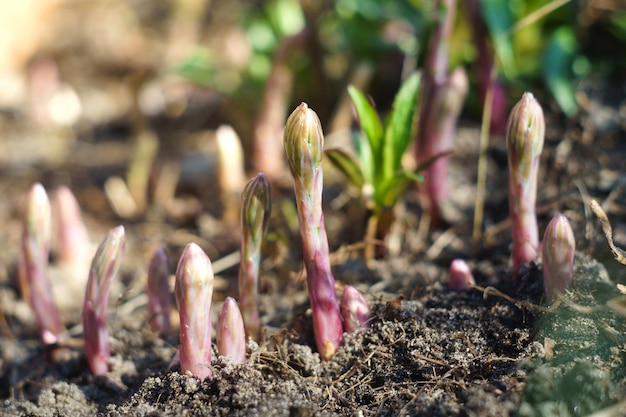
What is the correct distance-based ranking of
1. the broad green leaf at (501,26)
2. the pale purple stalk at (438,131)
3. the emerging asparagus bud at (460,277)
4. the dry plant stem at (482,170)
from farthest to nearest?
the broad green leaf at (501,26), the dry plant stem at (482,170), the pale purple stalk at (438,131), the emerging asparagus bud at (460,277)

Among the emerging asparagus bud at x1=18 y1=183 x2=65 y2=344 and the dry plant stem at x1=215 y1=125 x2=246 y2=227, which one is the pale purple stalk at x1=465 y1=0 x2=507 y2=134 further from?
the emerging asparagus bud at x1=18 y1=183 x2=65 y2=344

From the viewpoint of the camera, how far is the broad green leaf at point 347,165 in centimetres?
198

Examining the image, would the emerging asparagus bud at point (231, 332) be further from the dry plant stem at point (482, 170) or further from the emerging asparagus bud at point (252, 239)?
the dry plant stem at point (482, 170)

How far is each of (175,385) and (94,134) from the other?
2204 mm

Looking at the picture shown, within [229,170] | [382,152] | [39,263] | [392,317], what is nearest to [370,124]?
[382,152]

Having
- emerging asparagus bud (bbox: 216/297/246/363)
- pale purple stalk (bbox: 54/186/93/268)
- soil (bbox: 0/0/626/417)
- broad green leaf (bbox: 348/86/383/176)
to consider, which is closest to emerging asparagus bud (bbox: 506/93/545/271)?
soil (bbox: 0/0/626/417)

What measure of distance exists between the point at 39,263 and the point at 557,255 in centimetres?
134

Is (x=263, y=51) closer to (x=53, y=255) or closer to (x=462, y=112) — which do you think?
(x=462, y=112)

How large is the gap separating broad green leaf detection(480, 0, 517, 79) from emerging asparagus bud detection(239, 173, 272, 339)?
3.79 feet

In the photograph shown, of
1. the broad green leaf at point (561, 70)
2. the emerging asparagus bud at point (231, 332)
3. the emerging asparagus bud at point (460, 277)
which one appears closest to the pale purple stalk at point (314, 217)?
the emerging asparagus bud at point (231, 332)

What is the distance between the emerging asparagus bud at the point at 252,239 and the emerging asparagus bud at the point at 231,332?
15 cm

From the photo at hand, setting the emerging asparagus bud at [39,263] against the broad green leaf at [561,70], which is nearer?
the emerging asparagus bud at [39,263]

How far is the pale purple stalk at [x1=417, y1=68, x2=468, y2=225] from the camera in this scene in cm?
208

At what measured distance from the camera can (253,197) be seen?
1626 mm
